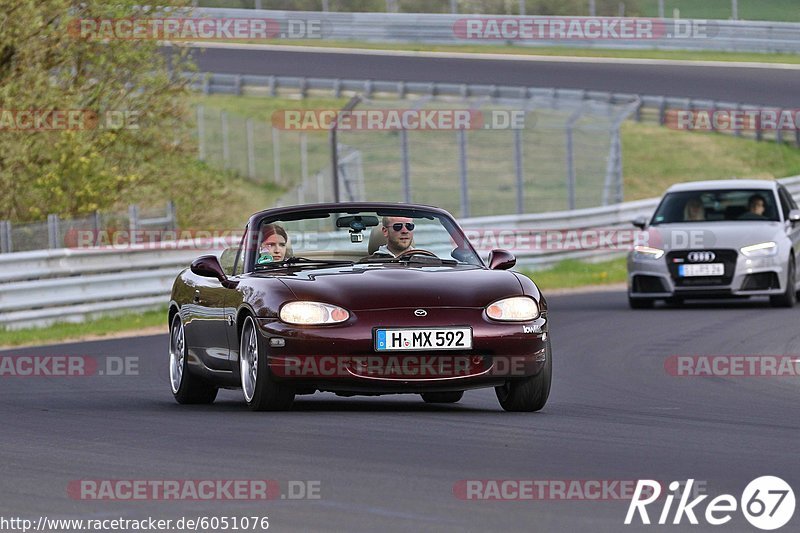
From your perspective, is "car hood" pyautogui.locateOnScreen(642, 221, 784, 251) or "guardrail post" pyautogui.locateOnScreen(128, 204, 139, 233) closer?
"car hood" pyautogui.locateOnScreen(642, 221, 784, 251)

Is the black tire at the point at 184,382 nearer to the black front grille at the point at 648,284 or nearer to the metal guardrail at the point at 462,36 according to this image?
the black front grille at the point at 648,284

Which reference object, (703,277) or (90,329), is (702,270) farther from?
(90,329)

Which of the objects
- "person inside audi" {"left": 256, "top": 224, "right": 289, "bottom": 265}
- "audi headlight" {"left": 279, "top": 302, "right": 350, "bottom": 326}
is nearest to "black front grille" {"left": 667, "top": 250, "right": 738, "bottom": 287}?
"person inside audi" {"left": 256, "top": 224, "right": 289, "bottom": 265}

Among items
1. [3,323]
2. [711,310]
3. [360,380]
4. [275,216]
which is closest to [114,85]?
[3,323]

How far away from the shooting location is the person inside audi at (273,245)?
11227 mm

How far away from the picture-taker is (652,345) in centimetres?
1633

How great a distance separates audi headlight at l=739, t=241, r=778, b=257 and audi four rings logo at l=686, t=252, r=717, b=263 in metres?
0.34

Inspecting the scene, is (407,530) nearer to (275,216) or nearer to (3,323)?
(275,216)

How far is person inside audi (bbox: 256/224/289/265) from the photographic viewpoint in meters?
11.2

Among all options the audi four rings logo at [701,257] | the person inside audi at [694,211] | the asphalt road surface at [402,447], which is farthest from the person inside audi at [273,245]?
the person inside audi at [694,211]

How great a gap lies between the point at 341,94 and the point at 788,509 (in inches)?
1541

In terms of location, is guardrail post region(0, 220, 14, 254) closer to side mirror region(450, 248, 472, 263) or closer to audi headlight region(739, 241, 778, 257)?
audi headlight region(739, 241, 778, 257)

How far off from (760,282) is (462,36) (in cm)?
2978

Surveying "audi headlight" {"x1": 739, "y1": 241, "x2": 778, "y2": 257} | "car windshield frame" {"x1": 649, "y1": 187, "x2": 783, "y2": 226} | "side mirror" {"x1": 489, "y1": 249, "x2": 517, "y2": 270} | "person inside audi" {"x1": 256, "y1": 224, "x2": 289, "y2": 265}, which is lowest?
"audi headlight" {"x1": 739, "y1": 241, "x2": 778, "y2": 257}
